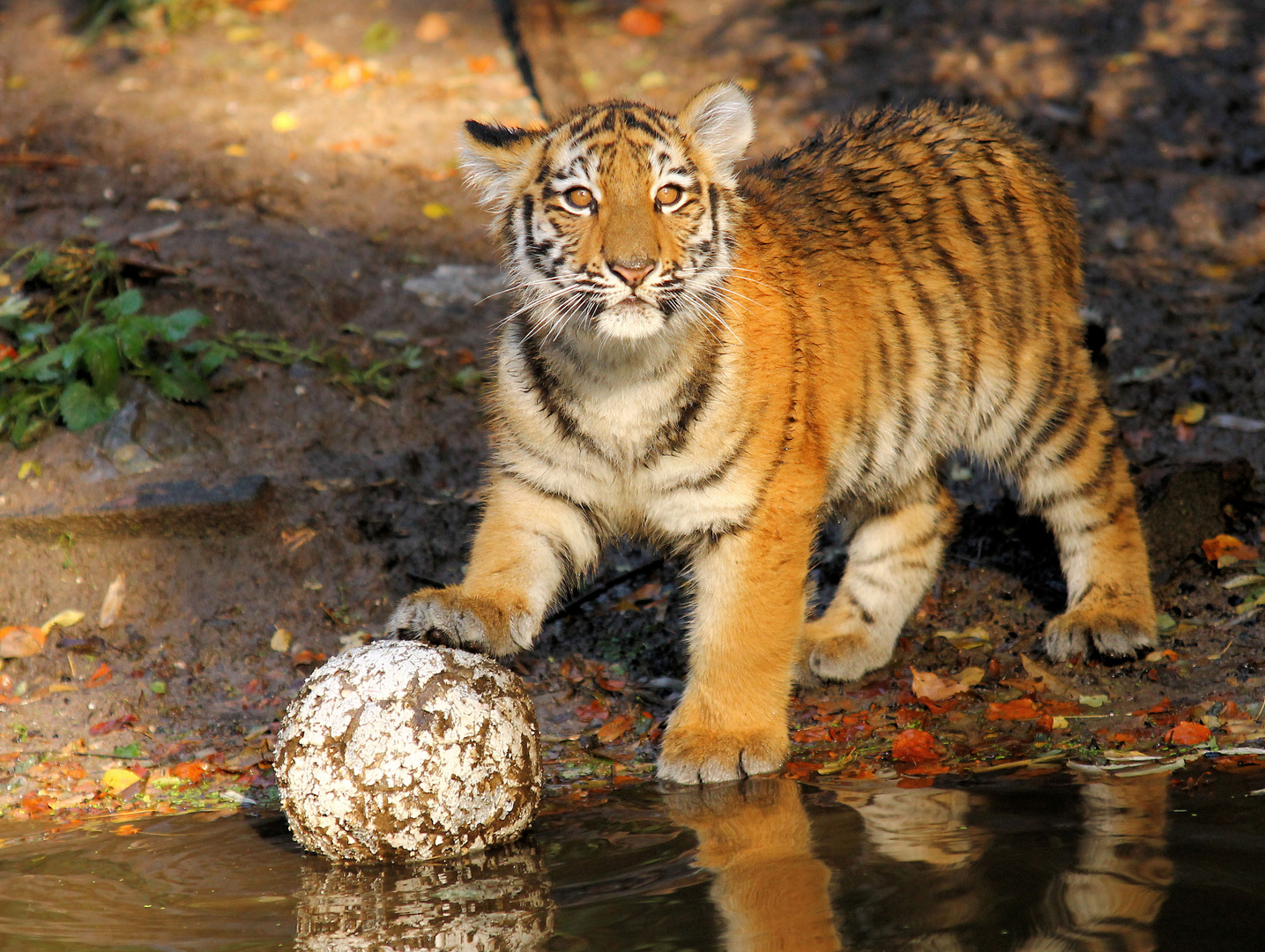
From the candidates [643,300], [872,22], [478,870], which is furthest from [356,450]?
[872,22]

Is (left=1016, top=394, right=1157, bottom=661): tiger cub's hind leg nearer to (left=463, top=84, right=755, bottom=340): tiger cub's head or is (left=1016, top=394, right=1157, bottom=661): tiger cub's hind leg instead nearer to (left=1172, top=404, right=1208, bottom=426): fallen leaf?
(left=1172, top=404, right=1208, bottom=426): fallen leaf

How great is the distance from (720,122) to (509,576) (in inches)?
54.2

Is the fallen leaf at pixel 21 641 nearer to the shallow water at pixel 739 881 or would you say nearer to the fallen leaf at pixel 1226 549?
the shallow water at pixel 739 881

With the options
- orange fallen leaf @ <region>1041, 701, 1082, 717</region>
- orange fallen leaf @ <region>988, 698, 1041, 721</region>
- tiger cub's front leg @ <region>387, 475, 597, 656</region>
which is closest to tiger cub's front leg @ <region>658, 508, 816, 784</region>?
tiger cub's front leg @ <region>387, 475, 597, 656</region>

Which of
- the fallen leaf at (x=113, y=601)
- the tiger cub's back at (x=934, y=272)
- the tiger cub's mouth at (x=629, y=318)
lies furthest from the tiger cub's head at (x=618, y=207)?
the fallen leaf at (x=113, y=601)

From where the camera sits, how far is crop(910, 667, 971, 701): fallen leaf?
3.98 meters

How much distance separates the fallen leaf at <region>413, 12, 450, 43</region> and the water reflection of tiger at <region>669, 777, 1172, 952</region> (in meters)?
7.31

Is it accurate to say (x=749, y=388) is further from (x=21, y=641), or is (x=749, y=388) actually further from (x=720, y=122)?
(x=21, y=641)

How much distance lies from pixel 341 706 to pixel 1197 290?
4.81 m

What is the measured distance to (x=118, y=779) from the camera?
375 centimetres

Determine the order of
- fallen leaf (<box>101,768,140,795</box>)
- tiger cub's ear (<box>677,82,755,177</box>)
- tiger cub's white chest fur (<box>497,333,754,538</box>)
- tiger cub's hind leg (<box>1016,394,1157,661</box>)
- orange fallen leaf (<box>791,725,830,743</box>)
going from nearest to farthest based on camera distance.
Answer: tiger cub's white chest fur (<box>497,333,754,538</box>), tiger cub's ear (<box>677,82,755,177</box>), fallen leaf (<box>101,768,140,795</box>), orange fallen leaf (<box>791,725,830,743</box>), tiger cub's hind leg (<box>1016,394,1157,661</box>)

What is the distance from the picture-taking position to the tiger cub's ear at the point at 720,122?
361 centimetres

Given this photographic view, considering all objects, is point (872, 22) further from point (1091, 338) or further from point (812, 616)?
point (812, 616)

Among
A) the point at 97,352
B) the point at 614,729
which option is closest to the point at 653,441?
the point at 614,729
